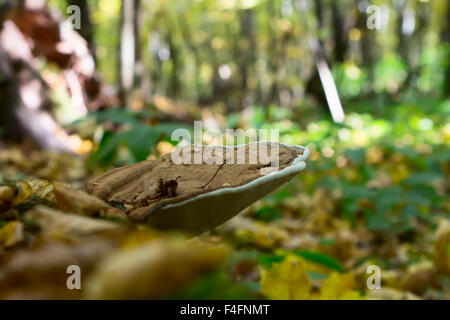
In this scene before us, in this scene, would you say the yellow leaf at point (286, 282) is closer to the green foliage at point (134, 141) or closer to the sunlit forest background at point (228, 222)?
the sunlit forest background at point (228, 222)

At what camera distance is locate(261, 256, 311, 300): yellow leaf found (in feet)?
2.54

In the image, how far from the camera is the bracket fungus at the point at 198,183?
17.0 inches

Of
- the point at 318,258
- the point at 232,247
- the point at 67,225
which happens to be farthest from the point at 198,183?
the point at 318,258

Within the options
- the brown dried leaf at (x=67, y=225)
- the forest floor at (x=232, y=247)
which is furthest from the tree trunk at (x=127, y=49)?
the brown dried leaf at (x=67, y=225)

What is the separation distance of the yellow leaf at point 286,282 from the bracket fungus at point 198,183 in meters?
0.28

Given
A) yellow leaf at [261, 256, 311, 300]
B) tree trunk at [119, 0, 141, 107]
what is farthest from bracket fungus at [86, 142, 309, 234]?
tree trunk at [119, 0, 141, 107]

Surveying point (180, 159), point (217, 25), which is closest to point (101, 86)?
point (180, 159)

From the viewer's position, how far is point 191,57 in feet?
67.2

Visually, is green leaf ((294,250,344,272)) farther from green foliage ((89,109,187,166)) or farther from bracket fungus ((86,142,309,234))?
bracket fungus ((86,142,309,234))

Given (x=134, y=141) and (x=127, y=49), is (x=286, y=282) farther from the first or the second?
(x=127, y=49)

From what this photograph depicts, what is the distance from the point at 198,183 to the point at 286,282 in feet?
1.17

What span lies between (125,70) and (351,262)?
3.20 meters

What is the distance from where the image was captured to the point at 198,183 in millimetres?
515
